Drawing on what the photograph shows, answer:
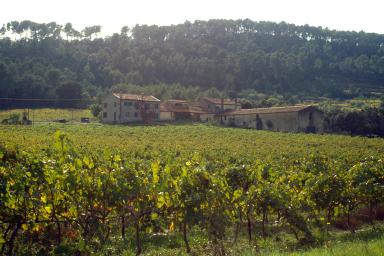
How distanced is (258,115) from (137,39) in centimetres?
8290

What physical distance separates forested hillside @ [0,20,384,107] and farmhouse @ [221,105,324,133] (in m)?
36.2

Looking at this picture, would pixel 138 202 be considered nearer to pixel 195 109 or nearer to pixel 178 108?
pixel 178 108

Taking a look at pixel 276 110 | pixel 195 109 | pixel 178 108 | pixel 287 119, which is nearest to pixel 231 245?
pixel 287 119

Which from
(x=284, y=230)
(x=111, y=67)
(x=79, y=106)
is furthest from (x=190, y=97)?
(x=284, y=230)

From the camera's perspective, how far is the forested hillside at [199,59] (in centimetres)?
10925

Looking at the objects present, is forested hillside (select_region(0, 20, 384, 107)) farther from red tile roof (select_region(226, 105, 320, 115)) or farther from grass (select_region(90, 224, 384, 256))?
grass (select_region(90, 224, 384, 256))

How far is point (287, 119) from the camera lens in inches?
2554

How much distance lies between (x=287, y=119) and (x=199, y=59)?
205 feet

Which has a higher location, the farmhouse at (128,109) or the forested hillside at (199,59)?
the forested hillside at (199,59)

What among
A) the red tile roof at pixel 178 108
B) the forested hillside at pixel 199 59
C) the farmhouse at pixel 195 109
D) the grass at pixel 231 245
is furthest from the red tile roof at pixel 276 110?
the grass at pixel 231 245

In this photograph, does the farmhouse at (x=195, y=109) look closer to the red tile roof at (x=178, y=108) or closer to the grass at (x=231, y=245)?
the red tile roof at (x=178, y=108)

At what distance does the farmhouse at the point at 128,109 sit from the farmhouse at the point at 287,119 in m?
12.0

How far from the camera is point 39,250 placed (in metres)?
10.2

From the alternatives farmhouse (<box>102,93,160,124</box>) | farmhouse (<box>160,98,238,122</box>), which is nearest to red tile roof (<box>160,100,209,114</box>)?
farmhouse (<box>160,98,238,122</box>)
